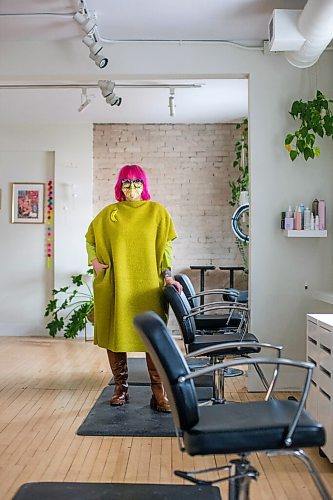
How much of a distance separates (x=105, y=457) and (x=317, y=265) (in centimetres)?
238

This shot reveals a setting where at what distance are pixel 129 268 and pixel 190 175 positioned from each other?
4127 millimetres

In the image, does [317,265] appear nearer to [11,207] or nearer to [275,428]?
[275,428]

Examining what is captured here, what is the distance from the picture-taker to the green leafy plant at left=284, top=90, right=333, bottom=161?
499 cm

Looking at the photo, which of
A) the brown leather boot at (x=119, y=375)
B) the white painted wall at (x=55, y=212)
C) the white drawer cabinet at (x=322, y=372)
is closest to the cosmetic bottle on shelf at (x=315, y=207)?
the white drawer cabinet at (x=322, y=372)

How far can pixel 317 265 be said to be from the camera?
5.30m

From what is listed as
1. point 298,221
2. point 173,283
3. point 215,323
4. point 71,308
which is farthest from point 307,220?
point 71,308

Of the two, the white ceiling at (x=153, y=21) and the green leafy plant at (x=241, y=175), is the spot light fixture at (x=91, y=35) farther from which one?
the green leafy plant at (x=241, y=175)

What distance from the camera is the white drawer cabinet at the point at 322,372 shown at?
3.41 m

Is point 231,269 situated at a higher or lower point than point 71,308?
higher

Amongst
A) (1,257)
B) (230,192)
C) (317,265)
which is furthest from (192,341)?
(1,257)

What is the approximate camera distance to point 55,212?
28.6ft

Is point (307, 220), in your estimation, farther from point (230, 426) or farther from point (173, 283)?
point (230, 426)

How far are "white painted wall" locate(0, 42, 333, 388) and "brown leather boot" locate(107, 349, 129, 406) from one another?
43.3 inches

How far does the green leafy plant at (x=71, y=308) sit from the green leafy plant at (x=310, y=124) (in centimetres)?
381
